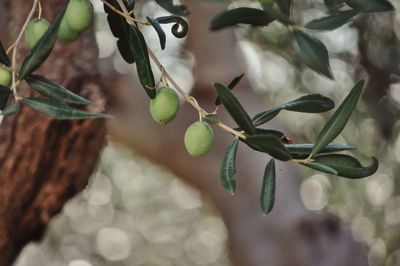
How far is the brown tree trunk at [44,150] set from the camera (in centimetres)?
131

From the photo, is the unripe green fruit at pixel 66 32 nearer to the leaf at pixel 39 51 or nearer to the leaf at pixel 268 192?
the leaf at pixel 39 51

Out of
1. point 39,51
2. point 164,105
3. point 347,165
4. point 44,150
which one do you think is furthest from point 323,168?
point 44,150

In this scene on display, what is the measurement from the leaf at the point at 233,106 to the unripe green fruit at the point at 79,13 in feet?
0.44

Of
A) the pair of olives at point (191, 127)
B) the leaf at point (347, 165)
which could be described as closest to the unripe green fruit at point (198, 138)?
A: the pair of olives at point (191, 127)

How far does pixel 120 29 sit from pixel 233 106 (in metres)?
0.15

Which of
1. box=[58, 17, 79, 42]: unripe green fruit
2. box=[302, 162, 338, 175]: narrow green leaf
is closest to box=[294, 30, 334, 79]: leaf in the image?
box=[302, 162, 338, 175]: narrow green leaf

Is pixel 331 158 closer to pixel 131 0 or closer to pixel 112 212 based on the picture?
pixel 131 0

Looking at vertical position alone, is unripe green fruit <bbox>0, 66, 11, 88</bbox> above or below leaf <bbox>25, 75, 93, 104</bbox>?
above

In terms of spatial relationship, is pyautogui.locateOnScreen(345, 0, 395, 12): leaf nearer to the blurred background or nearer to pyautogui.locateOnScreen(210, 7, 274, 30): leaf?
pyautogui.locateOnScreen(210, 7, 274, 30): leaf

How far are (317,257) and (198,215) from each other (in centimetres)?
341

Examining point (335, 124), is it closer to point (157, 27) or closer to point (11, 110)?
point (157, 27)

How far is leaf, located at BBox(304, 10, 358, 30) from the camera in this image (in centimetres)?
52

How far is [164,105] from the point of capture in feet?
1.96

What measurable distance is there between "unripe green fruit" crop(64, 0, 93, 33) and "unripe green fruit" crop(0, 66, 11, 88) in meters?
0.07
